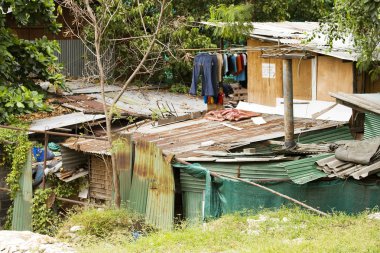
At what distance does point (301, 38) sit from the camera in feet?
57.7

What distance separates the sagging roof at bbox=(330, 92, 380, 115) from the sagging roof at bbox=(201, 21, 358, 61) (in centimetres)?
89

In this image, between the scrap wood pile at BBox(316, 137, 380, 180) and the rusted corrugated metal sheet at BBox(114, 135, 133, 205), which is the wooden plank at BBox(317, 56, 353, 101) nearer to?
the scrap wood pile at BBox(316, 137, 380, 180)

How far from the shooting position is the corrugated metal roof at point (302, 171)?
1271cm

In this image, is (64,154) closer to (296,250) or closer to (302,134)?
(302,134)

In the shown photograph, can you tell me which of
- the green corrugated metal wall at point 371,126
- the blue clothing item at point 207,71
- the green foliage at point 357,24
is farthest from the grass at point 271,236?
the blue clothing item at point 207,71

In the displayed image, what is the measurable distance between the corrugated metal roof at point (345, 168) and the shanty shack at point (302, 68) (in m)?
3.00

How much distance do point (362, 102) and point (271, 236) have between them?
14.3 feet

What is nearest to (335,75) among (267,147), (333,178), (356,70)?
(356,70)

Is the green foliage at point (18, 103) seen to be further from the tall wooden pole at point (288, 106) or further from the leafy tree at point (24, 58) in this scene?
the tall wooden pole at point (288, 106)

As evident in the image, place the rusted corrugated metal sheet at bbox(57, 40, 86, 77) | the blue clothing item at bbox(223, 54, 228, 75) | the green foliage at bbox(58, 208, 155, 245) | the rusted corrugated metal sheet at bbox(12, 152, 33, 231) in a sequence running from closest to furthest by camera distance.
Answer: the green foliage at bbox(58, 208, 155, 245) < the rusted corrugated metal sheet at bbox(12, 152, 33, 231) < the blue clothing item at bbox(223, 54, 228, 75) < the rusted corrugated metal sheet at bbox(57, 40, 86, 77)

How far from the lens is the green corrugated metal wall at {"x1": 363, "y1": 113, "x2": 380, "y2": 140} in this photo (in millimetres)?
15344

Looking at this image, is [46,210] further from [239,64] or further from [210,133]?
[239,64]

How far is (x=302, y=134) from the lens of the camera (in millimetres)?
15719

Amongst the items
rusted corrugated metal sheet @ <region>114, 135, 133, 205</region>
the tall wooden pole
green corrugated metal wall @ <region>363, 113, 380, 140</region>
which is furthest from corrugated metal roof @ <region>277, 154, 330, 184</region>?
rusted corrugated metal sheet @ <region>114, 135, 133, 205</region>
